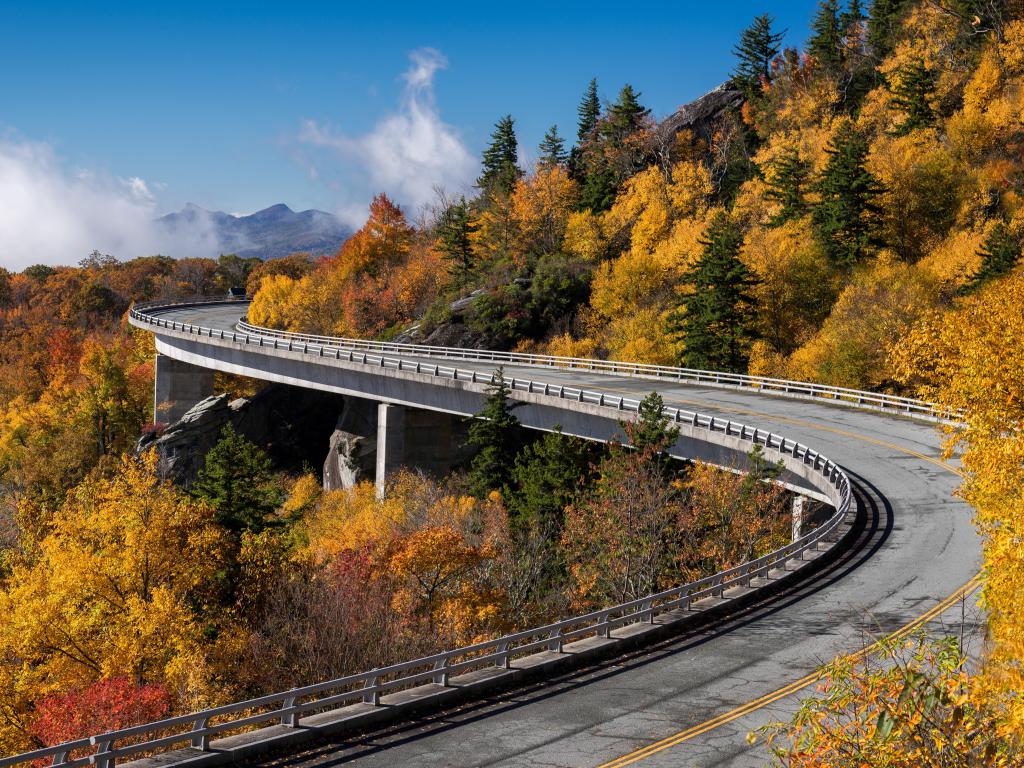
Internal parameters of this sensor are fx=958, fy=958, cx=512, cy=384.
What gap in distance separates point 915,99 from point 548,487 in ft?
173

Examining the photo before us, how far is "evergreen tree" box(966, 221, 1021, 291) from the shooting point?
2216 inches

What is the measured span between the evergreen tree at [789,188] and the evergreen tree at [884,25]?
25.1 m

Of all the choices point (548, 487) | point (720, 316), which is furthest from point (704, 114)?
point (548, 487)

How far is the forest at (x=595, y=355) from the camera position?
20.0 m

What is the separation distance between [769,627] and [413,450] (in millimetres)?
43281

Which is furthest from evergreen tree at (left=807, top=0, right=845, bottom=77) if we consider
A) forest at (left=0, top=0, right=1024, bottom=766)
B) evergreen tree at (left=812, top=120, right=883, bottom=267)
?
evergreen tree at (left=812, top=120, right=883, bottom=267)

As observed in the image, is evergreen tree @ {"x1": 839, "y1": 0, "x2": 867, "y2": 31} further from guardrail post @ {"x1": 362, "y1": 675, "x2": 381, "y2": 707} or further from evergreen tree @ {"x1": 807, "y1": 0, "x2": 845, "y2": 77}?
guardrail post @ {"x1": 362, "y1": 675, "x2": 381, "y2": 707}

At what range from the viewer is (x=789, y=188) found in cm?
7700

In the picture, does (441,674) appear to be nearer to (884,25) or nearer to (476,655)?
(476,655)

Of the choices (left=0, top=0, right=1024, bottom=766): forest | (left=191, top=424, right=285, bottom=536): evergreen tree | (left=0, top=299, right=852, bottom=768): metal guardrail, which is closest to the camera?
(left=0, top=299, right=852, bottom=768): metal guardrail

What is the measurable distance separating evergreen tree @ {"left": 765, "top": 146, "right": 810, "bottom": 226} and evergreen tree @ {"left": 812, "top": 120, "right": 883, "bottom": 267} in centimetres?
488

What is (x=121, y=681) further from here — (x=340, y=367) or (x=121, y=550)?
(x=340, y=367)

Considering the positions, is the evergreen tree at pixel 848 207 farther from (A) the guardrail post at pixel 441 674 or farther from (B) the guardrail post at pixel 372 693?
(B) the guardrail post at pixel 372 693

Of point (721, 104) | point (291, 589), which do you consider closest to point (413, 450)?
point (291, 589)
